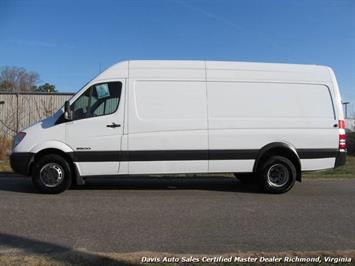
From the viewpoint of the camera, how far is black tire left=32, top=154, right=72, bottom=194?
9336 millimetres

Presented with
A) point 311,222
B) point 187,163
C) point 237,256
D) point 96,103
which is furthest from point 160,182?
point 237,256

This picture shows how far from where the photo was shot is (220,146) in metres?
9.70

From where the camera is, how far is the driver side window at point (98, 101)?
9.48 m

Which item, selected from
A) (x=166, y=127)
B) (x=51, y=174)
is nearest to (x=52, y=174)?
(x=51, y=174)

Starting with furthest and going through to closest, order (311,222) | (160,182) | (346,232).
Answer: (160,182) → (311,222) → (346,232)

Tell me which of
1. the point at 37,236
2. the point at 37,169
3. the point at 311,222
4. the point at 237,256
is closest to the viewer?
the point at 237,256

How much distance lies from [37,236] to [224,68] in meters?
5.37

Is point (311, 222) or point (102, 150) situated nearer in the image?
point (311, 222)

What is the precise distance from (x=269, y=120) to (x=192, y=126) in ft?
5.26

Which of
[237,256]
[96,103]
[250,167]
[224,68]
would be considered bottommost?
[237,256]

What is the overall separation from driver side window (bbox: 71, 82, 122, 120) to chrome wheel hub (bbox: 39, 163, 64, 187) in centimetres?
103

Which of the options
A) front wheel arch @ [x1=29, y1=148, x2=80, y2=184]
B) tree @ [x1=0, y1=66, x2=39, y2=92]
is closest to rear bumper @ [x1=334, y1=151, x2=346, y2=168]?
front wheel arch @ [x1=29, y1=148, x2=80, y2=184]

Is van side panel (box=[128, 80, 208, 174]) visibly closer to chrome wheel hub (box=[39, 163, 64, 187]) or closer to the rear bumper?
chrome wheel hub (box=[39, 163, 64, 187])

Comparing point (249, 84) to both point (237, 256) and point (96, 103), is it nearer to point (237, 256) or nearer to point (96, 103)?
point (96, 103)
